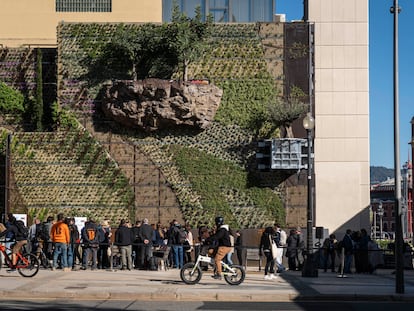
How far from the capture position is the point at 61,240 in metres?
25.8

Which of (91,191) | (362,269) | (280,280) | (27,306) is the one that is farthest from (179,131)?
(27,306)

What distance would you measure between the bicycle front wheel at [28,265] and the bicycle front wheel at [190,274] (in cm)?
446

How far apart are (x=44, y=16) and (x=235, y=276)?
22161 millimetres

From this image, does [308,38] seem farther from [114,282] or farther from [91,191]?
[114,282]

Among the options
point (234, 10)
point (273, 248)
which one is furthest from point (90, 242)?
point (234, 10)

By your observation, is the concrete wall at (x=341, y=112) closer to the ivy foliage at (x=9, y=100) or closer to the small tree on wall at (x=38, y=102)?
the small tree on wall at (x=38, y=102)

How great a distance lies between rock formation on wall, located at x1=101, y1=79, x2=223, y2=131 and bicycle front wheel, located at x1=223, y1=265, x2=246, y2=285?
14123mm

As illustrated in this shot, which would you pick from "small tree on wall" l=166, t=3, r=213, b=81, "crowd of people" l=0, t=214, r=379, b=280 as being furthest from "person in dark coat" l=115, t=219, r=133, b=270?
"small tree on wall" l=166, t=3, r=213, b=81

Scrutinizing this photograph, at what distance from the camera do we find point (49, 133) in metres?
35.4

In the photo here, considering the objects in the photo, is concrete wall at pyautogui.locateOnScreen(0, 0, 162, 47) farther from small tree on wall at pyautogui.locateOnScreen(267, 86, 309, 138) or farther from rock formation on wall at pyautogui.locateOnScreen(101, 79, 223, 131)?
small tree on wall at pyautogui.locateOnScreen(267, 86, 309, 138)

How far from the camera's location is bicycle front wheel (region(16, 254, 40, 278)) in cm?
2278

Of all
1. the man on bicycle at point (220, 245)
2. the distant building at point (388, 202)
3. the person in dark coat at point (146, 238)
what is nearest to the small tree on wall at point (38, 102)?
the person in dark coat at point (146, 238)

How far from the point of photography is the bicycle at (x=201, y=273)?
834 inches

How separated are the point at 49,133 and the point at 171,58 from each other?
249 inches
